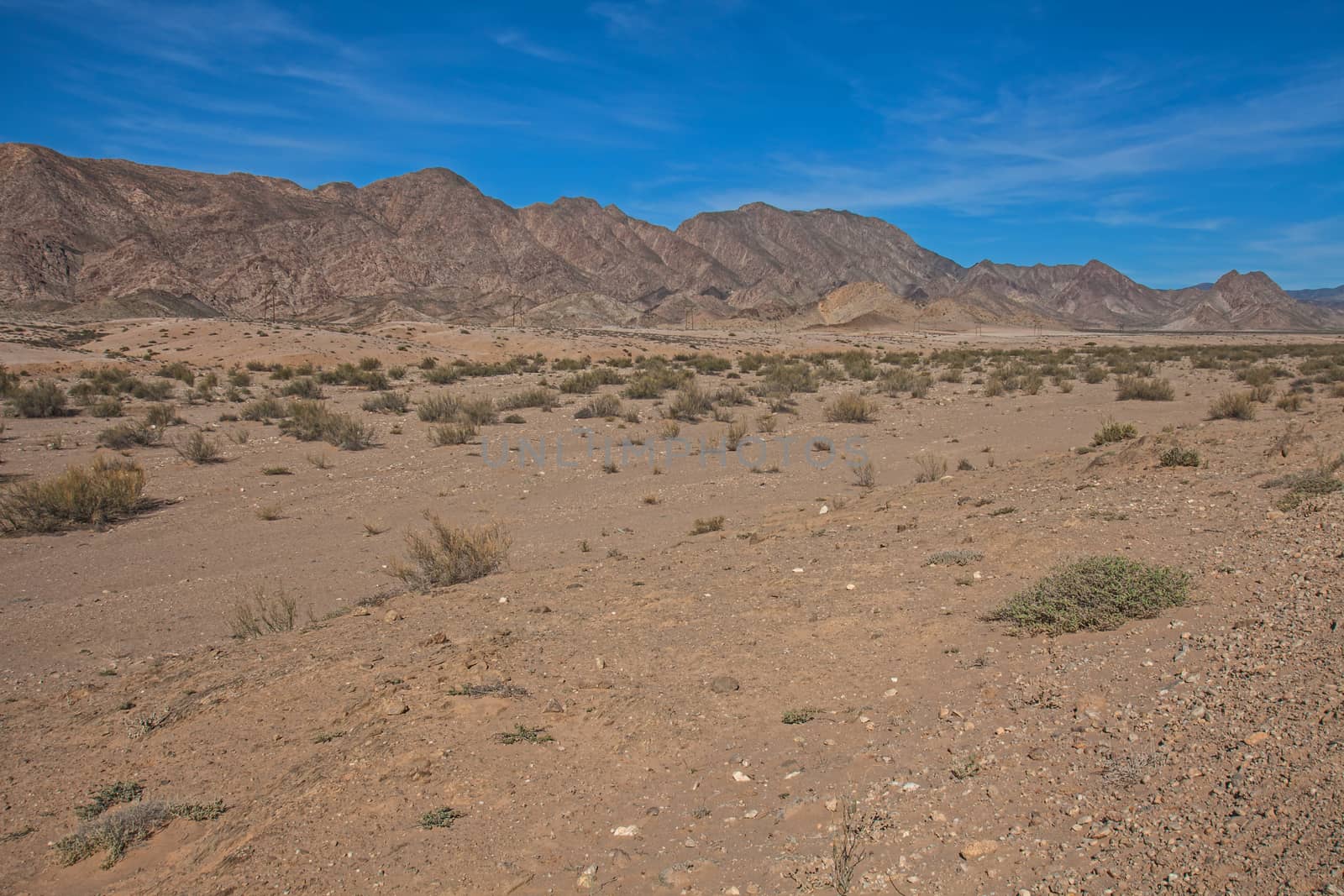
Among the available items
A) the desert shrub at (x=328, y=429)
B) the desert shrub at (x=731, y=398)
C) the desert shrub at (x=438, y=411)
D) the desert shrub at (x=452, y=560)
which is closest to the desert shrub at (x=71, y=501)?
the desert shrub at (x=328, y=429)

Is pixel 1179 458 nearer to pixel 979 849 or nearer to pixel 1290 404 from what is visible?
pixel 979 849

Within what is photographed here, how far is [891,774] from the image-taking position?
3.98 m

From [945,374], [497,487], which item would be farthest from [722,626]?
[945,374]

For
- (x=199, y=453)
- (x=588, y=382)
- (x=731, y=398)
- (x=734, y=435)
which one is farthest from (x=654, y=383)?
(x=199, y=453)

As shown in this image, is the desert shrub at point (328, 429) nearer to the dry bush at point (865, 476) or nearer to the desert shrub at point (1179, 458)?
the dry bush at point (865, 476)

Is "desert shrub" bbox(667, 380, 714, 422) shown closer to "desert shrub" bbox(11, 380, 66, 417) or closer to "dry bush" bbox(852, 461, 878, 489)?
"dry bush" bbox(852, 461, 878, 489)

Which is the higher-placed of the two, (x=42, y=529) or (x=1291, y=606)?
(x=1291, y=606)

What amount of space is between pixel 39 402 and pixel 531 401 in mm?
11801

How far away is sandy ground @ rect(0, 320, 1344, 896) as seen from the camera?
3426mm

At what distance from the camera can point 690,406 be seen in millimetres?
19766

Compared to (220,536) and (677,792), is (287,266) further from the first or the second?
(677,792)

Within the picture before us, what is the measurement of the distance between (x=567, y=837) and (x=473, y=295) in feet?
359

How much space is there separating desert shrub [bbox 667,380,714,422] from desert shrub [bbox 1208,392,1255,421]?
35.2ft

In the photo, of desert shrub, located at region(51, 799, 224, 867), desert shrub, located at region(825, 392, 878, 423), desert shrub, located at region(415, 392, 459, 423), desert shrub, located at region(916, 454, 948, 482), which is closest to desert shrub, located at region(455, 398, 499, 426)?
desert shrub, located at region(415, 392, 459, 423)
